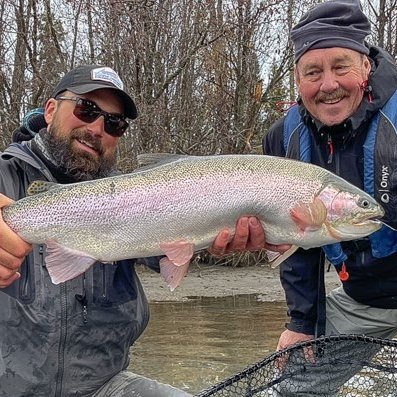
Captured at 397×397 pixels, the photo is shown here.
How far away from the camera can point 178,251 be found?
3.04 meters

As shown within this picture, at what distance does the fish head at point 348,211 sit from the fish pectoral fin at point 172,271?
0.73 m

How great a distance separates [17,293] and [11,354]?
31 cm

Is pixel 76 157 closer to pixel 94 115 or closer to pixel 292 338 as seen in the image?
pixel 94 115

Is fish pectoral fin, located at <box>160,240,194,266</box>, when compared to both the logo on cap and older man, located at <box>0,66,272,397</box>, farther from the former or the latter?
the logo on cap

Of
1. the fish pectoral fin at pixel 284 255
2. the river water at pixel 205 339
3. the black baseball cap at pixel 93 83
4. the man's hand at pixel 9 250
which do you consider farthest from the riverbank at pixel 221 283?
the man's hand at pixel 9 250

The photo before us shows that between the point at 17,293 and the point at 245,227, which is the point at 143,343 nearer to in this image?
the point at 17,293

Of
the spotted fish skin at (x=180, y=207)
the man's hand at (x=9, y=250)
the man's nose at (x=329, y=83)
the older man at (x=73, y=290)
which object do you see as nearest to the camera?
the man's hand at (x=9, y=250)

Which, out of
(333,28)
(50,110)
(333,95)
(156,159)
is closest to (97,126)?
(50,110)

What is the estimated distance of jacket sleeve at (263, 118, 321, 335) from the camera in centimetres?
423

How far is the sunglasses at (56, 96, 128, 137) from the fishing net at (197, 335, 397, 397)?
1.66m

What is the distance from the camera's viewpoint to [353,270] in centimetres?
398

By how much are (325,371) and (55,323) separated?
147cm

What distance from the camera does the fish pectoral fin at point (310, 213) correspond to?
10.00ft

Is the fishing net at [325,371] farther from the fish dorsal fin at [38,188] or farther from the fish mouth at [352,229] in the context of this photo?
the fish dorsal fin at [38,188]
